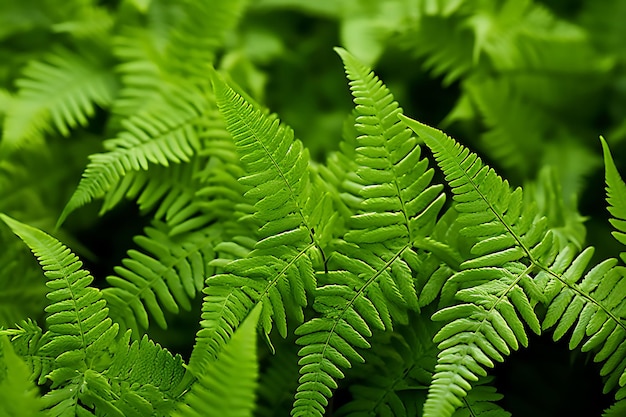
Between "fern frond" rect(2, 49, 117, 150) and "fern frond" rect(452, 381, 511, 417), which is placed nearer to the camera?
"fern frond" rect(452, 381, 511, 417)

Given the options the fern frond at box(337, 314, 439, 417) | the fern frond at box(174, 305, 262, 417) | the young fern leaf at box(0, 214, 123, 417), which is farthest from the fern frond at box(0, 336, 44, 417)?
the fern frond at box(337, 314, 439, 417)

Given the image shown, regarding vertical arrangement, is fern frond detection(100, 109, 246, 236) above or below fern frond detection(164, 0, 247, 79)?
below

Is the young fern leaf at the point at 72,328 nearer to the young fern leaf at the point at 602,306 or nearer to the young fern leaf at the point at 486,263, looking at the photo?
the young fern leaf at the point at 486,263

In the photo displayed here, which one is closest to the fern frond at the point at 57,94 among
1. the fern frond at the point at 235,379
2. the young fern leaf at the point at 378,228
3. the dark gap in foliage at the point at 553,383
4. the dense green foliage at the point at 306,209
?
the dense green foliage at the point at 306,209

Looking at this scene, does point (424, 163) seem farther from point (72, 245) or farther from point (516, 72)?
point (72, 245)

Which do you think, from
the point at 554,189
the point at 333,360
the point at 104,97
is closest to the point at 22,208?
the point at 104,97

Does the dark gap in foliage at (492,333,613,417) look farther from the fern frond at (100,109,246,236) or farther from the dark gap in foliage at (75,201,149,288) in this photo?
the dark gap in foliage at (75,201,149,288)
